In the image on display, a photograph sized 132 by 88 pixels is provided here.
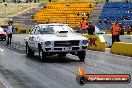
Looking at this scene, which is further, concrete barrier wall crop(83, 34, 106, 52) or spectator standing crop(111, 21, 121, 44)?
Result: spectator standing crop(111, 21, 121, 44)

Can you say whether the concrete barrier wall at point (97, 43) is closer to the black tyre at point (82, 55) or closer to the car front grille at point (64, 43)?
the black tyre at point (82, 55)

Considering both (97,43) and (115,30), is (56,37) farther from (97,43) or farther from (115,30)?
(115,30)

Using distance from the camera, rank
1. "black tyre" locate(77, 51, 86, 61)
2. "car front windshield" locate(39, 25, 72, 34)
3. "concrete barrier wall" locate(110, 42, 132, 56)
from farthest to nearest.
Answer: "concrete barrier wall" locate(110, 42, 132, 56), "car front windshield" locate(39, 25, 72, 34), "black tyre" locate(77, 51, 86, 61)

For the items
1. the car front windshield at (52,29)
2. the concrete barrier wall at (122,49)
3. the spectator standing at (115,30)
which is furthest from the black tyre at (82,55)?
the spectator standing at (115,30)

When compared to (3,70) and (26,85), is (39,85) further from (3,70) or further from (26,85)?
(3,70)

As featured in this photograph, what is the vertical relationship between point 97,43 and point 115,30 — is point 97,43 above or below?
below

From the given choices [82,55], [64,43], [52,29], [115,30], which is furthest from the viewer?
[115,30]

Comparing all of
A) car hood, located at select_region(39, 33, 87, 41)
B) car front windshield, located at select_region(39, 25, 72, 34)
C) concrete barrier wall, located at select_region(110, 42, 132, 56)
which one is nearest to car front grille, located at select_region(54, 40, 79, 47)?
car hood, located at select_region(39, 33, 87, 41)

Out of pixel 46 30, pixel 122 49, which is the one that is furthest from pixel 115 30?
pixel 46 30

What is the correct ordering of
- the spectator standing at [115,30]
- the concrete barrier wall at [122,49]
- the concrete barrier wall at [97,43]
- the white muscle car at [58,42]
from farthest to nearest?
the spectator standing at [115,30]
the concrete barrier wall at [97,43]
the concrete barrier wall at [122,49]
the white muscle car at [58,42]

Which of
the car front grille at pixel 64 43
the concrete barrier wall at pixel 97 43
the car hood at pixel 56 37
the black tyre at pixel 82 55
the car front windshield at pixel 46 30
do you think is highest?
the car front windshield at pixel 46 30

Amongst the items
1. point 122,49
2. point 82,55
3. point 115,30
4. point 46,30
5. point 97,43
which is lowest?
point 97,43

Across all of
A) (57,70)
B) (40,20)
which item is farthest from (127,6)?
(57,70)

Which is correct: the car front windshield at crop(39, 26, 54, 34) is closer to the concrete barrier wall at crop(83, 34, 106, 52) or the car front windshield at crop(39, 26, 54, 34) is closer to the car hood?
the car hood
